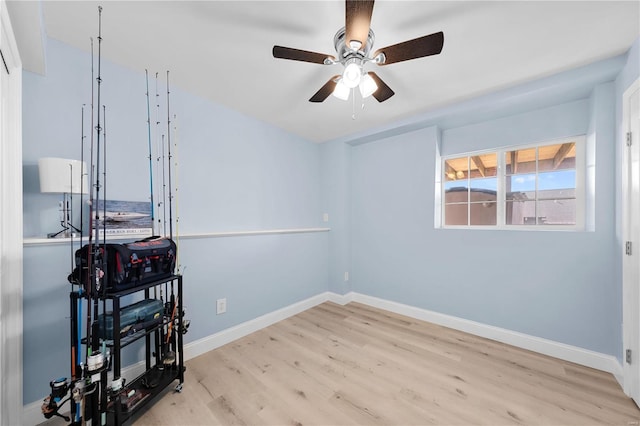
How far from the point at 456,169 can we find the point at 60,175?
11.1ft

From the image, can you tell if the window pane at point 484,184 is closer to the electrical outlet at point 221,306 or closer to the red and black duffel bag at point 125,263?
the electrical outlet at point 221,306

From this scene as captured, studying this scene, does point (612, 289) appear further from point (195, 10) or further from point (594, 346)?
point (195, 10)

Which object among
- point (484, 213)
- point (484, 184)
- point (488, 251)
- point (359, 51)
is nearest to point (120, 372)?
point (359, 51)

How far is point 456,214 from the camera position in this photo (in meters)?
2.76

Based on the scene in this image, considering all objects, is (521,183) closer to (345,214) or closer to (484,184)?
(484,184)

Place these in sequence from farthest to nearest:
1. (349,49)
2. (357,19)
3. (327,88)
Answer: (327,88)
(349,49)
(357,19)

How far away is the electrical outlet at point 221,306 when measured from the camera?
2217 millimetres

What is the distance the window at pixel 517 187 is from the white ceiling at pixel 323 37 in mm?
753

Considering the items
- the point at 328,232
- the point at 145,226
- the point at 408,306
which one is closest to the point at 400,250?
the point at 408,306

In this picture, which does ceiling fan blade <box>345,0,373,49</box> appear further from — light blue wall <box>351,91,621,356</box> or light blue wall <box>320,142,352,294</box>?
light blue wall <box>320,142,352,294</box>

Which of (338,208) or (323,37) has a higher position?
(323,37)

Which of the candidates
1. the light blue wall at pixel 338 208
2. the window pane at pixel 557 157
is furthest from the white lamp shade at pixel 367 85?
the window pane at pixel 557 157

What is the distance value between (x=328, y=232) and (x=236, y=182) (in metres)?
1.54

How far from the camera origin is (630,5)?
1.27 m
